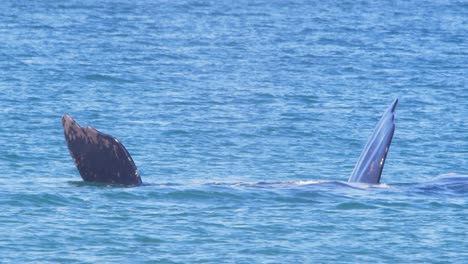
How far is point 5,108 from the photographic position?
34938mm

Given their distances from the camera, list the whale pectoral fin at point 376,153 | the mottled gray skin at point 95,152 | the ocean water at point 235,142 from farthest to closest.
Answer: the whale pectoral fin at point 376,153
the mottled gray skin at point 95,152
the ocean water at point 235,142

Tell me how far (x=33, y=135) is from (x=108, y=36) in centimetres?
3209

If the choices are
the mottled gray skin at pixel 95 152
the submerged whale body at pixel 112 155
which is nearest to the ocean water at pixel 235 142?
the submerged whale body at pixel 112 155

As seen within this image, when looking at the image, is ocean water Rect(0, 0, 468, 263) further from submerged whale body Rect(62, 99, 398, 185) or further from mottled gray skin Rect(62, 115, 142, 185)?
mottled gray skin Rect(62, 115, 142, 185)

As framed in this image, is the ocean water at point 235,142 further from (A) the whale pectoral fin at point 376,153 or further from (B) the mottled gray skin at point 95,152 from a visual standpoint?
(B) the mottled gray skin at point 95,152

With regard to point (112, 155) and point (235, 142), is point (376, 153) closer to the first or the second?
point (112, 155)

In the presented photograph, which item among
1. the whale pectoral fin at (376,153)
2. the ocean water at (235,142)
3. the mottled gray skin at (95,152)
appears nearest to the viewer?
the ocean water at (235,142)

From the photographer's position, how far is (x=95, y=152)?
21.3 m

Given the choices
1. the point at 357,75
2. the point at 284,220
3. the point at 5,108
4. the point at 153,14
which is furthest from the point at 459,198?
the point at 153,14

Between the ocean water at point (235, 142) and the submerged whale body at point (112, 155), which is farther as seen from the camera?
the submerged whale body at point (112, 155)

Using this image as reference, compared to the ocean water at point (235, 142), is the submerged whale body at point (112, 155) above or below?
above

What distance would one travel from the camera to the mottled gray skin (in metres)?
21.2

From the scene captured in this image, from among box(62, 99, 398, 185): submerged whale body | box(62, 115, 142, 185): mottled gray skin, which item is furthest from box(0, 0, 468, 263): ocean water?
box(62, 115, 142, 185): mottled gray skin

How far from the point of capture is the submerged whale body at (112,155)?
69.6 ft
